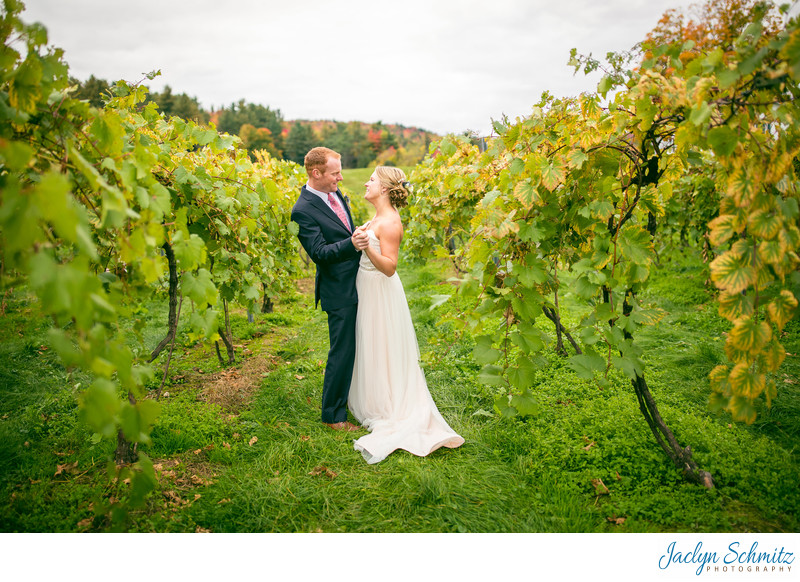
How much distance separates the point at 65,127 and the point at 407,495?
2.39 metres

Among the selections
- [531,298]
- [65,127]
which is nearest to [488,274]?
[531,298]

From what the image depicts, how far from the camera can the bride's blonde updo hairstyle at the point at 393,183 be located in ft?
11.1

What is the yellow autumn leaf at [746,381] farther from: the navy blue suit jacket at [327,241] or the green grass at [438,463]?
the navy blue suit jacket at [327,241]

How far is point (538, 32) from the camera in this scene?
4734 mm

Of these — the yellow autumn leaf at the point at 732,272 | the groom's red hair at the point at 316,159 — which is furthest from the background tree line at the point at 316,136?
the yellow autumn leaf at the point at 732,272

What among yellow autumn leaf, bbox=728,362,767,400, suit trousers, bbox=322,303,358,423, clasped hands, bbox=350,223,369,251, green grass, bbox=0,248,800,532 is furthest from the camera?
suit trousers, bbox=322,303,358,423

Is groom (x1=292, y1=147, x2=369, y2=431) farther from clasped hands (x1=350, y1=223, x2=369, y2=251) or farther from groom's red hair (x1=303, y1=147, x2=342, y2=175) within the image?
clasped hands (x1=350, y1=223, x2=369, y2=251)

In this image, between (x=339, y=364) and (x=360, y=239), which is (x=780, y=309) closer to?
(x=360, y=239)

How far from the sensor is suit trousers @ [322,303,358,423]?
3.41 metres

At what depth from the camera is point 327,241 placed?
11.2ft

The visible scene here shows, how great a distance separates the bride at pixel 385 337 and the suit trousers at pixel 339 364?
120 mm

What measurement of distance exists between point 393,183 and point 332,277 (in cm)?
90
